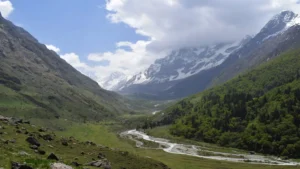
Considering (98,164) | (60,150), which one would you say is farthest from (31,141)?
(98,164)

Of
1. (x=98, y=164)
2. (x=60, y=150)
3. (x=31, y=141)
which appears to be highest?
(x=31, y=141)

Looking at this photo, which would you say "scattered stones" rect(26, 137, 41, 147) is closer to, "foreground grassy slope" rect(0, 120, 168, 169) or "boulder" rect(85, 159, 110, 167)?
"foreground grassy slope" rect(0, 120, 168, 169)

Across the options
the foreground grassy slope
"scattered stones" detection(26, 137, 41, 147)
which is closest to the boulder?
the foreground grassy slope

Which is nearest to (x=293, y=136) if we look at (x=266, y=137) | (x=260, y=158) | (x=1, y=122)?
(x=266, y=137)

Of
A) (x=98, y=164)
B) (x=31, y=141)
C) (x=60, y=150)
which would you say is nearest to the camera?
(x=98, y=164)

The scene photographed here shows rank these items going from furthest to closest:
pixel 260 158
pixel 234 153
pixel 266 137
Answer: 1. pixel 266 137
2. pixel 234 153
3. pixel 260 158

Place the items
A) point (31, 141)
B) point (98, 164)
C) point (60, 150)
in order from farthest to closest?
1. point (60, 150)
2. point (31, 141)
3. point (98, 164)

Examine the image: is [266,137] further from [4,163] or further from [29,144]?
[4,163]

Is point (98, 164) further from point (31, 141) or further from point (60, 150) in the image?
point (31, 141)

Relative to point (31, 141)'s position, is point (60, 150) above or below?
below

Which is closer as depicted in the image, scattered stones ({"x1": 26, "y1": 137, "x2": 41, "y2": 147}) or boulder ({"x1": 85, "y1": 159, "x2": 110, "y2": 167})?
boulder ({"x1": 85, "y1": 159, "x2": 110, "y2": 167})

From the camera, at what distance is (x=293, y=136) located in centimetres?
18188

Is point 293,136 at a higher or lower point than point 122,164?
higher

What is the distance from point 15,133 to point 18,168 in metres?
31.7
